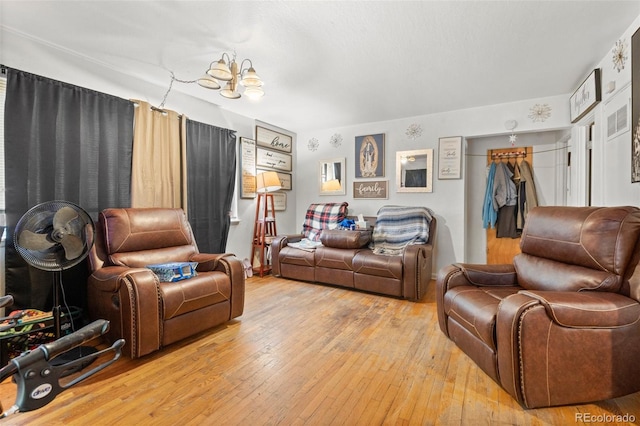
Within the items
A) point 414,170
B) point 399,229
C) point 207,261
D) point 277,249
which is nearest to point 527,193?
point 414,170

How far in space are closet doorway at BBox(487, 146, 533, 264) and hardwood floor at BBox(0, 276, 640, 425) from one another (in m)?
2.28

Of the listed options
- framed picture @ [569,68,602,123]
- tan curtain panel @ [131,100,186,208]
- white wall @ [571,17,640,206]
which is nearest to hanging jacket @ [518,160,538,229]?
framed picture @ [569,68,602,123]

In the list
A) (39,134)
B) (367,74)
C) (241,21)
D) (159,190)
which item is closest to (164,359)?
(159,190)

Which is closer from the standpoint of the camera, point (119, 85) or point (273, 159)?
point (119, 85)

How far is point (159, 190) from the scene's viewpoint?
3062 mm

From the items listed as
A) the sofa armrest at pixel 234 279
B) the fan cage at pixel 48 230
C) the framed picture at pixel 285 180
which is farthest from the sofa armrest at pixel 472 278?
the framed picture at pixel 285 180

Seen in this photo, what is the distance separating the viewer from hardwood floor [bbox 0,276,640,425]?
1452 millimetres

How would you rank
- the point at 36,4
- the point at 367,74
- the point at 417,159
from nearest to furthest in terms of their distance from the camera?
the point at 36,4, the point at 367,74, the point at 417,159

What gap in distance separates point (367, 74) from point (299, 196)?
2738 mm

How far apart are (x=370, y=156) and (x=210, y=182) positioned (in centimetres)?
237

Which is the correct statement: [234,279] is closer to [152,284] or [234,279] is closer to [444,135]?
[152,284]

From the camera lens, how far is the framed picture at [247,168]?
4.13 meters

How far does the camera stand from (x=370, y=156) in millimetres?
4551

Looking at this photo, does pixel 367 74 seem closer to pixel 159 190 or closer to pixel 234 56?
pixel 234 56
